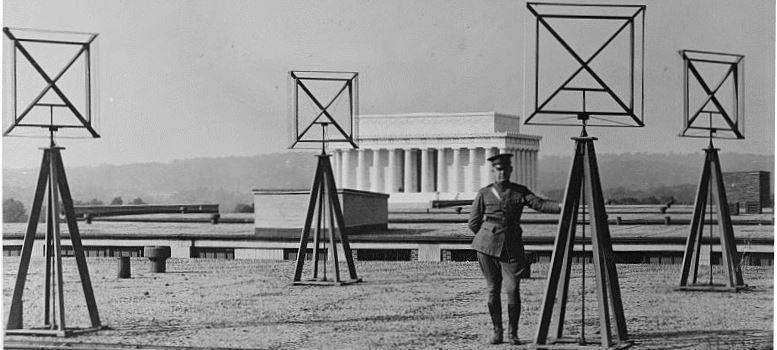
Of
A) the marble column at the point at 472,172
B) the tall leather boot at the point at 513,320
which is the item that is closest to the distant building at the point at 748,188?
the marble column at the point at 472,172

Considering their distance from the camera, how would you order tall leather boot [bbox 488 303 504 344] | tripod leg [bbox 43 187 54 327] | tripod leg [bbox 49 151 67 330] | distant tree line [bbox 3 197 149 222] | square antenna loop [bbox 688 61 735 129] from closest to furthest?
1. tall leather boot [bbox 488 303 504 344]
2. tripod leg [bbox 49 151 67 330]
3. tripod leg [bbox 43 187 54 327]
4. square antenna loop [bbox 688 61 735 129]
5. distant tree line [bbox 3 197 149 222]

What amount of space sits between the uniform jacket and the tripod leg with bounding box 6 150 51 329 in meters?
4.87

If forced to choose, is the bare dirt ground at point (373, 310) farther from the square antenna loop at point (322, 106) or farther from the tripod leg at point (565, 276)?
the square antenna loop at point (322, 106)

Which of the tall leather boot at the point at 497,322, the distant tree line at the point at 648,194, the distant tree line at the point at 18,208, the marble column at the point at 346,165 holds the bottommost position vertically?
the tall leather boot at the point at 497,322

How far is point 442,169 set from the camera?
832 inches

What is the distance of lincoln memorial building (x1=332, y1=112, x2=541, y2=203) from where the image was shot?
599 inches

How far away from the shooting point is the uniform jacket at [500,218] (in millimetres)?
9828

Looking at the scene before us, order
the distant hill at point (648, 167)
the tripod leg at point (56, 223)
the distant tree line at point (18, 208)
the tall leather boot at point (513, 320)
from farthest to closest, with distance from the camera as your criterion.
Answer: the distant tree line at point (18, 208) < the distant hill at point (648, 167) < the tripod leg at point (56, 223) < the tall leather boot at point (513, 320)

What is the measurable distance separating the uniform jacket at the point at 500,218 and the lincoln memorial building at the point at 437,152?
11.1 ft

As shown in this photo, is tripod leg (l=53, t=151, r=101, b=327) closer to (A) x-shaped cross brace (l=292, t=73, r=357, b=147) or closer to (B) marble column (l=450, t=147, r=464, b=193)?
(A) x-shaped cross brace (l=292, t=73, r=357, b=147)

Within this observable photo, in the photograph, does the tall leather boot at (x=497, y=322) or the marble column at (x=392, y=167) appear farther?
the marble column at (x=392, y=167)

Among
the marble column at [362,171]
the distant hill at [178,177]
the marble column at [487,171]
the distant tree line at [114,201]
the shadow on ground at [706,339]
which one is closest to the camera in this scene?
the shadow on ground at [706,339]

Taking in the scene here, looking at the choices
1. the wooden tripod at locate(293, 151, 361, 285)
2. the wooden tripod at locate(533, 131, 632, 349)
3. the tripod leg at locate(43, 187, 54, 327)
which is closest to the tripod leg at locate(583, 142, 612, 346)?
the wooden tripod at locate(533, 131, 632, 349)

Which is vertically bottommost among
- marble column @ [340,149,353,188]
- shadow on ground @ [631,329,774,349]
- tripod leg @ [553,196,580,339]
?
shadow on ground @ [631,329,774,349]
